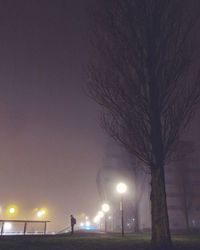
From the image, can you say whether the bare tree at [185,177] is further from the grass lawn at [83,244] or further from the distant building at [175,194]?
the grass lawn at [83,244]

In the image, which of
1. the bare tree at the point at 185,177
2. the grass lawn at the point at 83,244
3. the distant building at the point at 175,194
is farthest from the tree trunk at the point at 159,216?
the bare tree at the point at 185,177

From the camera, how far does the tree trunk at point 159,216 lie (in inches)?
392

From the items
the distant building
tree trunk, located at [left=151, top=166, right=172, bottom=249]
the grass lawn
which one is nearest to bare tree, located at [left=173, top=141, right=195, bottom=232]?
the distant building

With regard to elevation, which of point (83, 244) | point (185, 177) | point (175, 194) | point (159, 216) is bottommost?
point (83, 244)

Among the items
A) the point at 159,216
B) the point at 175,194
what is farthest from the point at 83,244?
the point at 175,194

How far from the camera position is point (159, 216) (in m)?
10.3

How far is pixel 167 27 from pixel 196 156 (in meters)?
35.2

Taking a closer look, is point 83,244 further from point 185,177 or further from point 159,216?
point 185,177

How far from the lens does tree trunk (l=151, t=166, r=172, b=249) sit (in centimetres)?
996

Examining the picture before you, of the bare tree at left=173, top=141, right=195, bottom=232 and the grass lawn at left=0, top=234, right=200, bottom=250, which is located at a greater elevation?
the bare tree at left=173, top=141, right=195, bottom=232

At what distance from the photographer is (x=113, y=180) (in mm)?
59219

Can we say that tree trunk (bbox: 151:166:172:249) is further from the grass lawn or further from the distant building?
the distant building

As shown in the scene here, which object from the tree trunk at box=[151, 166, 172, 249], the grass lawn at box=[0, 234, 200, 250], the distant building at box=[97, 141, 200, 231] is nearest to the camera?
the grass lawn at box=[0, 234, 200, 250]

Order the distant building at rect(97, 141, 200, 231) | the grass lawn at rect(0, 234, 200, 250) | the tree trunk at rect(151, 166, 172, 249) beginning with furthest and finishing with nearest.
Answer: the distant building at rect(97, 141, 200, 231)
the tree trunk at rect(151, 166, 172, 249)
the grass lawn at rect(0, 234, 200, 250)
